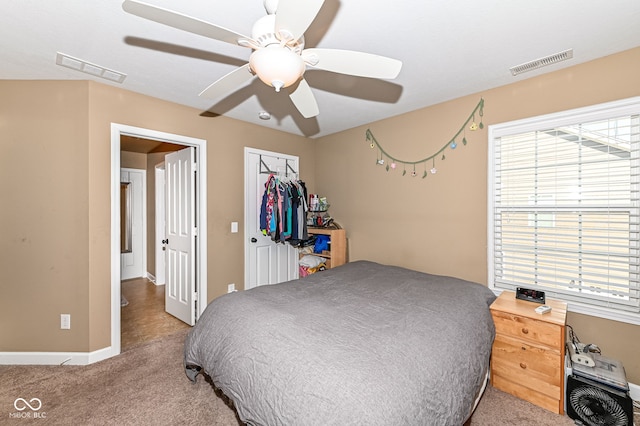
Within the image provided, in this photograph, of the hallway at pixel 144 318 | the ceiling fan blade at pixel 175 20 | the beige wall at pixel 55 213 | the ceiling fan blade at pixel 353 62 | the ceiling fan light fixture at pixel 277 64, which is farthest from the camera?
the hallway at pixel 144 318

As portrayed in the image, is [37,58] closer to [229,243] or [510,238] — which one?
[229,243]

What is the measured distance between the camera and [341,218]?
3.89 m

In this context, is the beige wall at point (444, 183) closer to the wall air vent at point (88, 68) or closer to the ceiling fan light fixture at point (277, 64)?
the ceiling fan light fixture at point (277, 64)

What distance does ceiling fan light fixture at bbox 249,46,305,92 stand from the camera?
4.06 ft

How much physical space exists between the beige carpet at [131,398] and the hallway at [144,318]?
1.53ft

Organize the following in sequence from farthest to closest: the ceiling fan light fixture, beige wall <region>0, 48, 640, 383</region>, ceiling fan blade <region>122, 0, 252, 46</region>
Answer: beige wall <region>0, 48, 640, 383</region> → the ceiling fan light fixture → ceiling fan blade <region>122, 0, 252, 46</region>

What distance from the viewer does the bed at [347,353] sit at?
3.49 ft

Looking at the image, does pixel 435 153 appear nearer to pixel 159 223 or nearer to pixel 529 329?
pixel 529 329

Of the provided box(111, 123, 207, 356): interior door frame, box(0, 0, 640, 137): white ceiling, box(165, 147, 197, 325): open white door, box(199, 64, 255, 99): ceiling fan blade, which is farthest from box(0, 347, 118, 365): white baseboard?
box(199, 64, 255, 99): ceiling fan blade

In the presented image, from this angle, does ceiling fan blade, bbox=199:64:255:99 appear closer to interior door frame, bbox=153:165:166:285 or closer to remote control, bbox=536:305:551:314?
remote control, bbox=536:305:551:314

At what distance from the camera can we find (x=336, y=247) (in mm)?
3619

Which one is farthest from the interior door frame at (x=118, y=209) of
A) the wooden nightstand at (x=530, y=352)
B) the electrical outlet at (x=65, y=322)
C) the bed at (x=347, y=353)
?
the wooden nightstand at (x=530, y=352)

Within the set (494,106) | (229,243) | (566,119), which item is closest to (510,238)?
(566,119)

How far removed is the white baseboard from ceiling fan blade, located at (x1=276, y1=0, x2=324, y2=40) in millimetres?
3016
